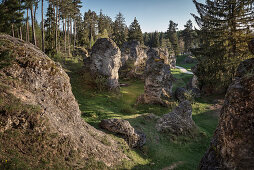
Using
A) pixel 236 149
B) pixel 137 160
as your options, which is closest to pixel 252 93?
pixel 236 149

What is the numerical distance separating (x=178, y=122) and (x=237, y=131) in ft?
31.6

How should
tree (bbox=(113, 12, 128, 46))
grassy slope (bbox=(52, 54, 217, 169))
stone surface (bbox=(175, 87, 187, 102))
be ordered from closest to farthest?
1. grassy slope (bbox=(52, 54, 217, 169))
2. stone surface (bbox=(175, 87, 187, 102))
3. tree (bbox=(113, 12, 128, 46))

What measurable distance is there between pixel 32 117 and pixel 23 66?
3.01 meters

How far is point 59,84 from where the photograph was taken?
9.20m

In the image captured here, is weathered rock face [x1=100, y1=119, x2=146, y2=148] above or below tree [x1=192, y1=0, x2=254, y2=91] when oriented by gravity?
below

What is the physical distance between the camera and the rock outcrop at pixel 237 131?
6.42m

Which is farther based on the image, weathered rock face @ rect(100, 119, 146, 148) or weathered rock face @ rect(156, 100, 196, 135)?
weathered rock face @ rect(156, 100, 196, 135)

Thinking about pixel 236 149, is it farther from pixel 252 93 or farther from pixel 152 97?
pixel 152 97

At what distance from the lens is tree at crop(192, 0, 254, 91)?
20719 mm

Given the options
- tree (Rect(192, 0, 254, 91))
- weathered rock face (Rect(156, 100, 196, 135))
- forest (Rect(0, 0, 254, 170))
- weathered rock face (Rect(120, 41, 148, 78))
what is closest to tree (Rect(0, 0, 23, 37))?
forest (Rect(0, 0, 254, 170))

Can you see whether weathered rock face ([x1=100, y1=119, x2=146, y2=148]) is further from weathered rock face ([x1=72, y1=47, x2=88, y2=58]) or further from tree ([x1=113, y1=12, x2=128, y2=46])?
tree ([x1=113, y1=12, x2=128, y2=46])

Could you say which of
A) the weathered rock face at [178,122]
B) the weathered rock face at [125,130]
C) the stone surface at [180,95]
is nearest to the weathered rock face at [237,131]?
the weathered rock face at [125,130]

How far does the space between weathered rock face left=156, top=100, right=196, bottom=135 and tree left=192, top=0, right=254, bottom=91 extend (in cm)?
963

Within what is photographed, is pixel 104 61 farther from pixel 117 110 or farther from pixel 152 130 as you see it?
pixel 152 130
